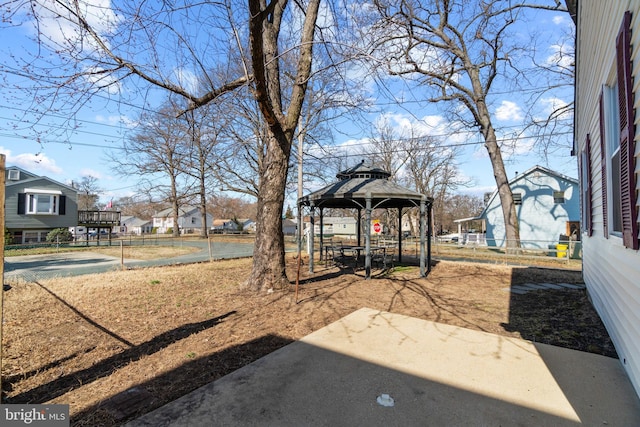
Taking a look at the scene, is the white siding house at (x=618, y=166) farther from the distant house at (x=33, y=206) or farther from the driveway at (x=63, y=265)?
the distant house at (x=33, y=206)

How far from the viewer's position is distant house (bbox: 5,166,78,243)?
942 inches

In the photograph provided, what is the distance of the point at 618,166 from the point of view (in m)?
3.23

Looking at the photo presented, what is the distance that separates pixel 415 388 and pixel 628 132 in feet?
8.47

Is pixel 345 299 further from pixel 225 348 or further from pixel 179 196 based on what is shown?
pixel 179 196

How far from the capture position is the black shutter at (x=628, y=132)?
229cm

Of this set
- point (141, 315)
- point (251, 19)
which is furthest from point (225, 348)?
point (251, 19)

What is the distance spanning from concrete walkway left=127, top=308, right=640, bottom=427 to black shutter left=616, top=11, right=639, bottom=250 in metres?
1.31

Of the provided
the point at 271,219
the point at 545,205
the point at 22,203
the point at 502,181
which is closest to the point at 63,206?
the point at 22,203

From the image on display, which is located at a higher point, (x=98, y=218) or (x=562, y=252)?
(x=98, y=218)

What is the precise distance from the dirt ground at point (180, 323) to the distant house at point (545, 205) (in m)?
16.7

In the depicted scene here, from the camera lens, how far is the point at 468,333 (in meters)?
4.06

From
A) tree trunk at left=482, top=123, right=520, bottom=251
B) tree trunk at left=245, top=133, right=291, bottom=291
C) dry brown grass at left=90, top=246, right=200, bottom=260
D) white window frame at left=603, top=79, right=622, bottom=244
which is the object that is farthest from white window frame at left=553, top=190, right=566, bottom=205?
dry brown grass at left=90, top=246, right=200, bottom=260

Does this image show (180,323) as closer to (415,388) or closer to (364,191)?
(415,388)

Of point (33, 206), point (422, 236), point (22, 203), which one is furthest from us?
point (33, 206)
